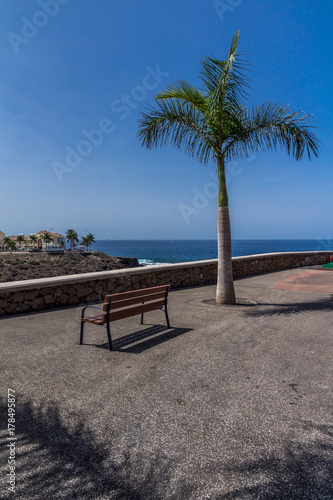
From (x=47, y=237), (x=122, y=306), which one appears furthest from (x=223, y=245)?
(x=47, y=237)

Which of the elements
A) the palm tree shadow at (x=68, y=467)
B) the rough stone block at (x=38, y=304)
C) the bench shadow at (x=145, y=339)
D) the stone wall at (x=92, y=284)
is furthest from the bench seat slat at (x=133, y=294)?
the rough stone block at (x=38, y=304)

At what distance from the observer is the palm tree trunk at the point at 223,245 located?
7684 millimetres

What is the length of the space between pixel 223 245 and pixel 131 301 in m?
3.52

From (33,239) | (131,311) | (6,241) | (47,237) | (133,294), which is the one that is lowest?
(131,311)

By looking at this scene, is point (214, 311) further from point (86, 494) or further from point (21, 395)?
point (86, 494)

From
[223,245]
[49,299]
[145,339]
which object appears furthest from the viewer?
[223,245]

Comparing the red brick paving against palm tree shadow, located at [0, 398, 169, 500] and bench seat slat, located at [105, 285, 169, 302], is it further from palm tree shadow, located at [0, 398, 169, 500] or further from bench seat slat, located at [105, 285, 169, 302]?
palm tree shadow, located at [0, 398, 169, 500]

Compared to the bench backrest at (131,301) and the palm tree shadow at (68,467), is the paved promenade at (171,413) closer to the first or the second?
the palm tree shadow at (68,467)

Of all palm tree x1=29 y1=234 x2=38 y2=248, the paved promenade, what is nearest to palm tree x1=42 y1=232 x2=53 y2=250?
palm tree x1=29 y1=234 x2=38 y2=248

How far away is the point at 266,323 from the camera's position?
612cm

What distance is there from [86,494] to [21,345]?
334 cm

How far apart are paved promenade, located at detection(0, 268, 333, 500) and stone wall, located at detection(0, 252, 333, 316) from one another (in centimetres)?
119

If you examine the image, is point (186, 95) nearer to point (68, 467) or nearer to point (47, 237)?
point (68, 467)

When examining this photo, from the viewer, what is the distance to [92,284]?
805cm
